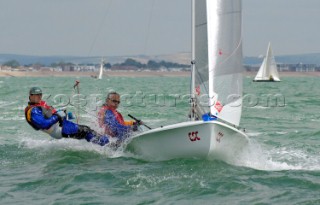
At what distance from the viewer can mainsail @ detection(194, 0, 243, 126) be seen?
403 inches

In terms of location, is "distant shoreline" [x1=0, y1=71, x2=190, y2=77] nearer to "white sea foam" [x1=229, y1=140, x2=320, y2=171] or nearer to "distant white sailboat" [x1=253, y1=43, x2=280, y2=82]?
"distant white sailboat" [x1=253, y1=43, x2=280, y2=82]

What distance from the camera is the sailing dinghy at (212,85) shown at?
10.1 metres

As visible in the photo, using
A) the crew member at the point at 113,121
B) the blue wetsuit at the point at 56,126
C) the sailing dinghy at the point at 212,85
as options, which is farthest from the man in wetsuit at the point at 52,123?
the sailing dinghy at the point at 212,85

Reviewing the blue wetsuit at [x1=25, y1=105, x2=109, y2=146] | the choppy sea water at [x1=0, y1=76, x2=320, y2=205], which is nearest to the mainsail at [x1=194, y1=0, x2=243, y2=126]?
the choppy sea water at [x1=0, y1=76, x2=320, y2=205]

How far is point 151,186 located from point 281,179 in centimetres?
192

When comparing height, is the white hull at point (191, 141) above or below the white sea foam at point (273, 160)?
above

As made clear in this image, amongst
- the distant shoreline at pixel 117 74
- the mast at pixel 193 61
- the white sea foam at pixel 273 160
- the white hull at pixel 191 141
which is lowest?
the distant shoreline at pixel 117 74

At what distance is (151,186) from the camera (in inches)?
347

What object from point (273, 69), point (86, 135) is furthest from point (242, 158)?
point (273, 69)

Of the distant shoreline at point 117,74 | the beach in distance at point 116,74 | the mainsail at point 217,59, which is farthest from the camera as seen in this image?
the beach in distance at point 116,74

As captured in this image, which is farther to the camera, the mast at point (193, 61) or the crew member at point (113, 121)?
the crew member at point (113, 121)

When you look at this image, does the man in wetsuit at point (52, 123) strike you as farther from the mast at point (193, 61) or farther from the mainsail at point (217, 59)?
the mainsail at point (217, 59)

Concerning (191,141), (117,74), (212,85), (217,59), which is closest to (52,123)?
(191,141)

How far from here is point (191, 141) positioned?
9938mm
